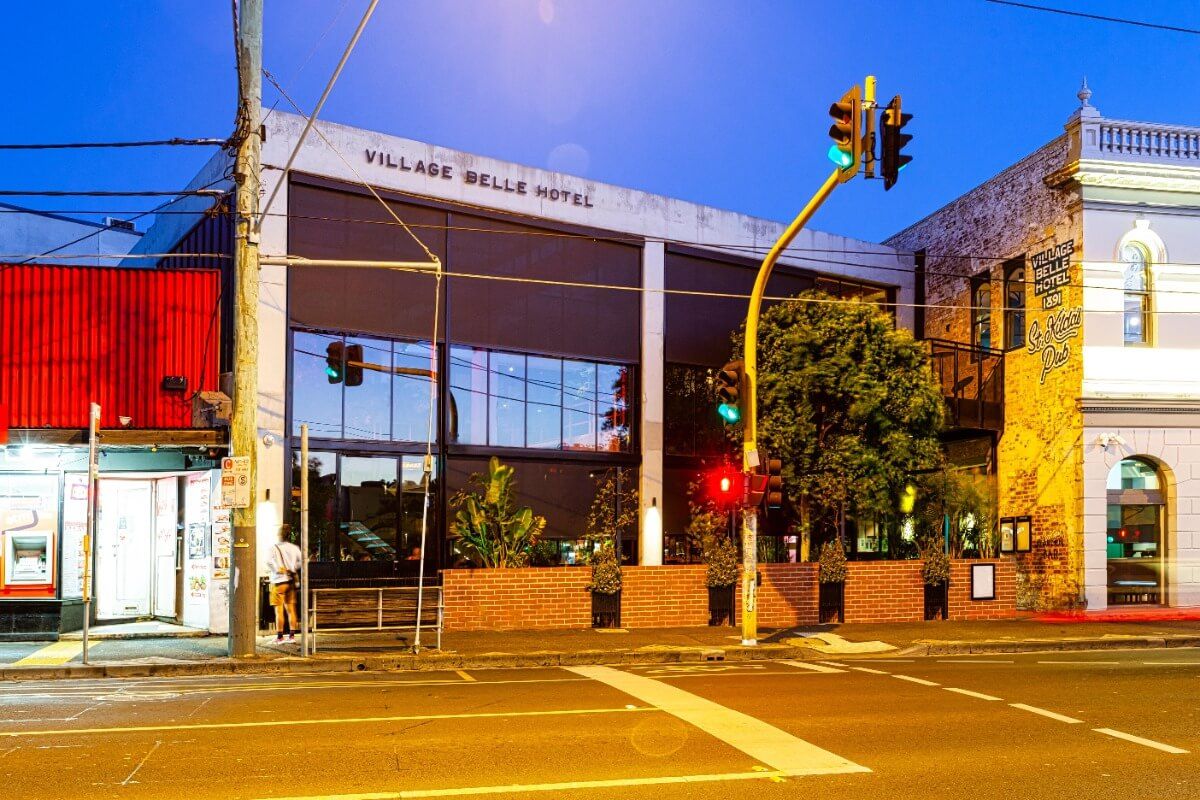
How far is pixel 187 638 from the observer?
1656 cm

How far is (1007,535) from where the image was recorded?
22.6 m

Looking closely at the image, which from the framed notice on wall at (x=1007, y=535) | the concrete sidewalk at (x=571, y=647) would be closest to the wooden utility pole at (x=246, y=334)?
the concrete sidewalk at (x=571, y=647)

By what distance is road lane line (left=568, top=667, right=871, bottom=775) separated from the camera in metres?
7.68

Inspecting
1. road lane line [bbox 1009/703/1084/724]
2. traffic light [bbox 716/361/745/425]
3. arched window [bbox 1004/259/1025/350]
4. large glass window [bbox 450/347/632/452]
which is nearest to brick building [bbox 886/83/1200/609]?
arched window [bbox 1004/259/1025/350]

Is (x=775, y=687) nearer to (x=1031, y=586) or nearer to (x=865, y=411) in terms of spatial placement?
(x=865, y=411)

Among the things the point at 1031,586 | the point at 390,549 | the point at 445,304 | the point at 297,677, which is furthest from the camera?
the point at 1031,586

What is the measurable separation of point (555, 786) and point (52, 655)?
10349 millimetres

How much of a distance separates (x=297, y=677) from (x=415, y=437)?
22.9ft

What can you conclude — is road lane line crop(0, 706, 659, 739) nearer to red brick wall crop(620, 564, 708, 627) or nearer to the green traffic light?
the green traffic light

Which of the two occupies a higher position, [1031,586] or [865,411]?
[865,411]

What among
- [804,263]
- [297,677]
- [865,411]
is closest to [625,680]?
[297,677]

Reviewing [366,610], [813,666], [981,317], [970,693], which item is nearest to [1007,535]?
[981,317]

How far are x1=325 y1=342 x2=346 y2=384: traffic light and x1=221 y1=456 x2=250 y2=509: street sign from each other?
422 cm

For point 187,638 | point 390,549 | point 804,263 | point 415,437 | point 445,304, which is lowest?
point 187,638
